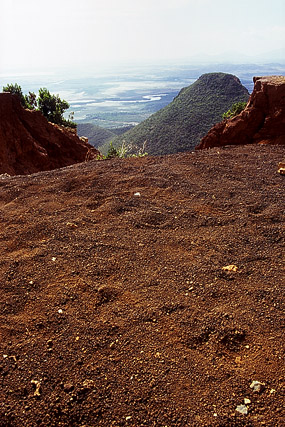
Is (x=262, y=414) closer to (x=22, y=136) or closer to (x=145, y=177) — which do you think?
(x=145, y=177)

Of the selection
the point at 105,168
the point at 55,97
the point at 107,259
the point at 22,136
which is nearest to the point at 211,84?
the point at 55,97

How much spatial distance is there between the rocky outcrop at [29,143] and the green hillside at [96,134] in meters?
25.6

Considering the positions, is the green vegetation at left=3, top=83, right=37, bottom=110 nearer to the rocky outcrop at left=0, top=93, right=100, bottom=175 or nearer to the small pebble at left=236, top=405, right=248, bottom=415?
the rocky outcrop at left=0, top=93, right=100, bottom=175

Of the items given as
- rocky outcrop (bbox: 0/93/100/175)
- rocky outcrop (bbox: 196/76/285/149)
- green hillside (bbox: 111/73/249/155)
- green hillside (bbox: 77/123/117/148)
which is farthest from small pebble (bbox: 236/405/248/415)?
green hillside (bbox: 77/123/117/148)

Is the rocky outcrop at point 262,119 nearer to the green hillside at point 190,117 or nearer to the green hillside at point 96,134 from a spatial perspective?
the green hillside at point 190,117

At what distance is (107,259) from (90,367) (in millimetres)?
1374

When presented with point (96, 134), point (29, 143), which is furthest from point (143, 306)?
point (96, 134)

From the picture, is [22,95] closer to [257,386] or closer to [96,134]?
[257,386]

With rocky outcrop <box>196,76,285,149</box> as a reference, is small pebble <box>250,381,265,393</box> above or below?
below

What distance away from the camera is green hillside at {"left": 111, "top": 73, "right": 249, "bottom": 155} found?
28516 millimetres

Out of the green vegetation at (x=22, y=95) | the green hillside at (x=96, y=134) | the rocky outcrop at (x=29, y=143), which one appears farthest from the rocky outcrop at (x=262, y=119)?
the green hillside at (x=96, y=134)

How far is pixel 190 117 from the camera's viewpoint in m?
31.4

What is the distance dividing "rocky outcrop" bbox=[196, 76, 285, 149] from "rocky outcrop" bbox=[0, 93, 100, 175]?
6187mm

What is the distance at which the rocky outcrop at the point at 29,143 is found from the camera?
10.4m
